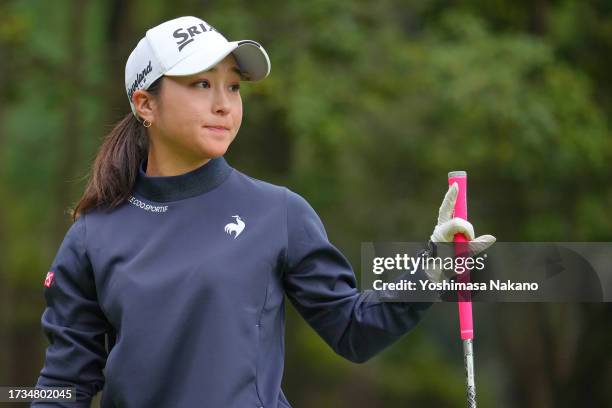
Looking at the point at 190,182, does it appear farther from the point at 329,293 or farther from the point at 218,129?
the point at 329,293

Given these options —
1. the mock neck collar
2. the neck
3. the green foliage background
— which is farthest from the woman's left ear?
the green foliage background

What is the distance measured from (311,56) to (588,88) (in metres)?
3.21

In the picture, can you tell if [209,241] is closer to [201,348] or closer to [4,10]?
[201,348]

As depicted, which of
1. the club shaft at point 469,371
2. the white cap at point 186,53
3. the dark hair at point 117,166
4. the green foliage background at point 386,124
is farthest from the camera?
the green foliage background at point 386,124

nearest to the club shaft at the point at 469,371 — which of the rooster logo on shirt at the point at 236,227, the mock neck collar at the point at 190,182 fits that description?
the rooster logo on shirt at the point at 236,227

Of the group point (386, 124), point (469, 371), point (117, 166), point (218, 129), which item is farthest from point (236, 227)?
point (386, 124)

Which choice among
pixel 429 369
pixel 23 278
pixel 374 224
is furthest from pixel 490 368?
pixel 23 278

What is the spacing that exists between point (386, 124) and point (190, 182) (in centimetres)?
1027

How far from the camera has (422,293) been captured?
10.7ft

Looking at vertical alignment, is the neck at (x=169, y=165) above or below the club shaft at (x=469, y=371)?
above

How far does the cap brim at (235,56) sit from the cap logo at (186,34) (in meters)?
0.06

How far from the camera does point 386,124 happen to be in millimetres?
13672

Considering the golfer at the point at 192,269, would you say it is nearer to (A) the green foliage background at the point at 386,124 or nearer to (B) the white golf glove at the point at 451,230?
(B) the white golf glove at the point at 451,230

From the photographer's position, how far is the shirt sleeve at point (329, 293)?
3.39 metres
